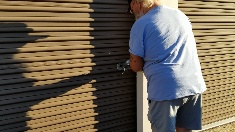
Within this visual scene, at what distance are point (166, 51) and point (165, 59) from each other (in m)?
0.08

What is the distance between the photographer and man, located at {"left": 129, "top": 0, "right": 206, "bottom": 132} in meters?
2.90

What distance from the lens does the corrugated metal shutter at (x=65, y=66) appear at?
3627mm

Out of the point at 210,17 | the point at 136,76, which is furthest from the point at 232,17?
the point at 136,76

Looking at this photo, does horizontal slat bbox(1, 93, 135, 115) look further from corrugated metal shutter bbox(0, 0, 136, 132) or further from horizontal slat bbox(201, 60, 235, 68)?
horizontal slat bbox(201, 60, 235, 68)

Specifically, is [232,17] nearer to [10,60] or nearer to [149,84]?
[149,84]

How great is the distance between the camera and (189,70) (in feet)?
9.88

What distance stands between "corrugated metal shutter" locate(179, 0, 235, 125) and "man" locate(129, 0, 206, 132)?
240 cm

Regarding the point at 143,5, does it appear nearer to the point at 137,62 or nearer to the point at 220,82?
the point at 137,62

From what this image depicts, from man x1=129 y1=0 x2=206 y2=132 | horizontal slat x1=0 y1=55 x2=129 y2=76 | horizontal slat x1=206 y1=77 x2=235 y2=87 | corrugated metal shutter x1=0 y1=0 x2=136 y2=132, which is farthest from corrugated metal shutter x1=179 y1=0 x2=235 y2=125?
man x1=129 y1=0 x2=206 y2=132

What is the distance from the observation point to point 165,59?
2930mm

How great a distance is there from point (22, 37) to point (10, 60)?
30 centimetres

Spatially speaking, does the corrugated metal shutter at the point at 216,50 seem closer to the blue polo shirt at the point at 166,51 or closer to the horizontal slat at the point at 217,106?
the horizontal slat at the point at 217,106

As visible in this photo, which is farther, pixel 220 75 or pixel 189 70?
pixel 220 75

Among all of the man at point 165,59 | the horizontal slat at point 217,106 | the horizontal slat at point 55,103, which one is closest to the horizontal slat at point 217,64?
the horizontal slat at point 217,106
